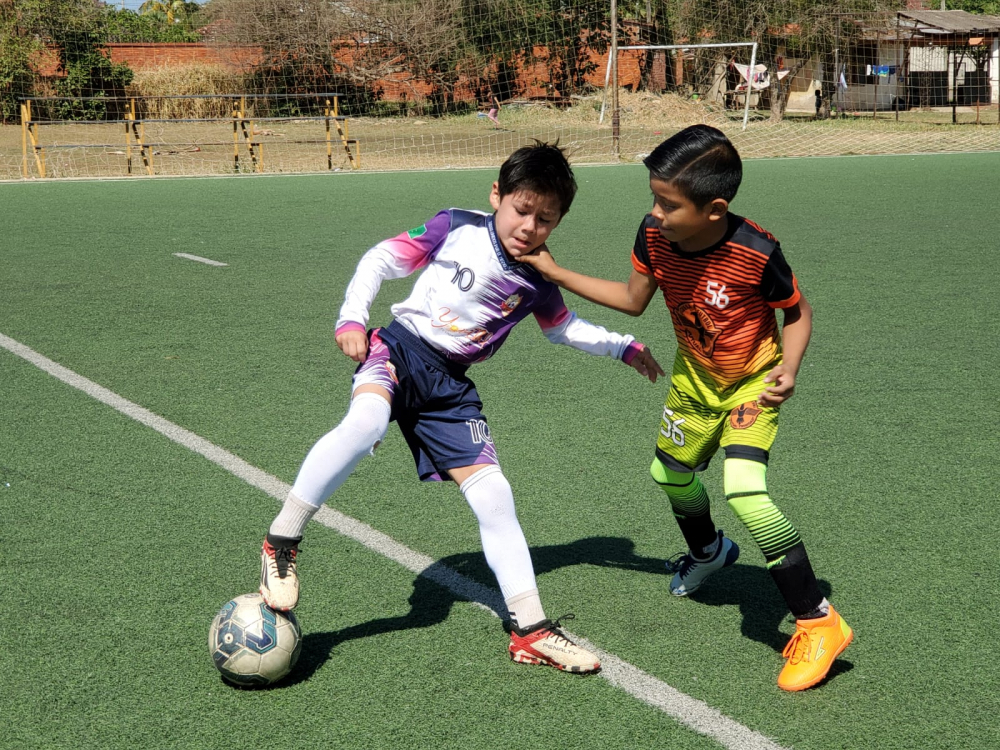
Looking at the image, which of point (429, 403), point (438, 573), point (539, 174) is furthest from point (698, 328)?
point (438, 573)

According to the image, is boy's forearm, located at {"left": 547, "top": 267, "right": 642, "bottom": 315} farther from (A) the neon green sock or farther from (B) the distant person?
(B) the distant person

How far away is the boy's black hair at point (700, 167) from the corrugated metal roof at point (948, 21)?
106ft

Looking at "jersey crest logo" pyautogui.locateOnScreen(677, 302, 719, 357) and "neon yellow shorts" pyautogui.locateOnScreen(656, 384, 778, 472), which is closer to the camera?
"neon yellow shorts" pyautogui.locateOnScreen(656, 384, 778, 472)

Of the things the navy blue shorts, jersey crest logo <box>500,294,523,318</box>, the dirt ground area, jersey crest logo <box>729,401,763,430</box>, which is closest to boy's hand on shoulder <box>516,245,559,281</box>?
jersey crest logo <box>500,294,523,318</box>

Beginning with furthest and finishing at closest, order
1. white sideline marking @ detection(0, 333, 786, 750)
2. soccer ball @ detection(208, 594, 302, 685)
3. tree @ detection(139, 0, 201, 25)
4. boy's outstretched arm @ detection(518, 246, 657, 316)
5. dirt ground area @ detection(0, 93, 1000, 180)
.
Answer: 1. tree @ detection(139, 0, 201, 25)
2. dirt ground area @ detection(0, 93, 1000, 180)
3. boy's outstretched arm @ detection(518, 246, 657, 316)
4. soccer ball @ detection(208, 594, 302, 685)
5. white sideline marking @ detection(0, 333, 786, 750)

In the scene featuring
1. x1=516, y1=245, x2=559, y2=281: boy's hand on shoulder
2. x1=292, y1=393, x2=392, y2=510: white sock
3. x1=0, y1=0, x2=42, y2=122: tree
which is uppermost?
x1=0, y1=0, x2=42, y2=122: tree

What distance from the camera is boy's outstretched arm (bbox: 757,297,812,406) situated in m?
3.01

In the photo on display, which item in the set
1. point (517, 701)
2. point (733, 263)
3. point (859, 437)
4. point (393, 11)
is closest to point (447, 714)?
point (517, 701)

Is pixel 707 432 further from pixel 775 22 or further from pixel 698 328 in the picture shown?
pixel 775 22

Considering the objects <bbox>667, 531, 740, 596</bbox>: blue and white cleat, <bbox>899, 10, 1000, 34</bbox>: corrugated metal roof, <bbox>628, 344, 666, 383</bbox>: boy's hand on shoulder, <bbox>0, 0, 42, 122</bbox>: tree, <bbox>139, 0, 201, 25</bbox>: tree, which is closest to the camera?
<bbox>628, 344, 666, 383</bbox>: boy's hand on shoulder

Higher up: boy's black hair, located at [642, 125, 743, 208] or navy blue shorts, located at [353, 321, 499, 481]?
boy's black hair, located at [642, 125, 743, 208]

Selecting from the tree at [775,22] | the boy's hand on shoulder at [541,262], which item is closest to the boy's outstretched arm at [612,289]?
the boy's hand on shoulder at [541,262]

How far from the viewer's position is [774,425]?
3121 millimetres

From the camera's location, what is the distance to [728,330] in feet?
10.4
